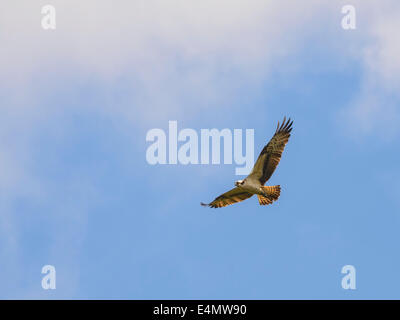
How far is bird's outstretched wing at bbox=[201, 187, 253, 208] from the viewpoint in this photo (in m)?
30.9

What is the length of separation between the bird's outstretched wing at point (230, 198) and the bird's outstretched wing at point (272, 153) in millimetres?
1353

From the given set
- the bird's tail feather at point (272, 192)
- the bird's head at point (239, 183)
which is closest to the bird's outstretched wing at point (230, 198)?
the bird's head at point (239, 183)

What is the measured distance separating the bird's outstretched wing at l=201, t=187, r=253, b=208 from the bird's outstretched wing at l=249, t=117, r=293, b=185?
135 cm

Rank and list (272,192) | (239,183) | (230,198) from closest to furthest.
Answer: (272,192) < (239,183) < (230,198)

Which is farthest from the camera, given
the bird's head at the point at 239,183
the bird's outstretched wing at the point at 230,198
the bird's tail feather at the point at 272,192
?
the bird's outstretched wing at the point at 230,198

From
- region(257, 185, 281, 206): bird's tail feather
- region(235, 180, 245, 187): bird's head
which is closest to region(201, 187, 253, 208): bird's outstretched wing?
region(235, 180, 245, 187): bird's head

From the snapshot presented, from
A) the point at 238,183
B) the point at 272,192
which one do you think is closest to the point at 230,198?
the point at 238,183

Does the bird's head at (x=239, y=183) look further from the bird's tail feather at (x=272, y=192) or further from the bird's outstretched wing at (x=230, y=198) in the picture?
the bird's tail feather at (x=272, y=192)

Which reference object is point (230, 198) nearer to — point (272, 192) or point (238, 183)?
point (238, 183)

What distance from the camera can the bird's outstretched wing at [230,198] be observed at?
101ft

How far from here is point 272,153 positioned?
2973 cm

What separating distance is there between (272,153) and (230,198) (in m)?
2.91
